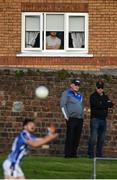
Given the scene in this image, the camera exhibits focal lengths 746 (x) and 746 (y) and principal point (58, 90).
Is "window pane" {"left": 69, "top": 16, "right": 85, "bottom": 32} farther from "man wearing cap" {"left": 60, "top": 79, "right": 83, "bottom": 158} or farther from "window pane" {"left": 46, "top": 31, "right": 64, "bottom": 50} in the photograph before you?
"man wearing cap" {"left": 60, "top": 79, "right": 83, "bottom": 158}

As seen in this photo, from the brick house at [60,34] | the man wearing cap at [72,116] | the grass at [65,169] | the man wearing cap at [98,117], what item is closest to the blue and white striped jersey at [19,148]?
the grass at [65,169]

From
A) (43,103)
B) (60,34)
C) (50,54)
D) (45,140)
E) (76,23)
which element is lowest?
(43,103)

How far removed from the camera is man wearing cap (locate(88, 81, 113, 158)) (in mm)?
19922

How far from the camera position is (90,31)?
78.6 ft

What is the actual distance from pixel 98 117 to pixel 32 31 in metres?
5.30

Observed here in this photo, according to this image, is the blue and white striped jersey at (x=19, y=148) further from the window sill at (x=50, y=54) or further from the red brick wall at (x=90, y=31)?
the window sill at (x=50, y=54)

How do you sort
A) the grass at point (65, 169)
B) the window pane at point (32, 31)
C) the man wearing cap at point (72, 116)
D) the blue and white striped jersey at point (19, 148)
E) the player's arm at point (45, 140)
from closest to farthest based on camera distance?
the player's arm at point (45, 140) < the blue and white striped jersey at point (19, 148) < the grass at point (65, 169) < the man wearing cap at point (72, 116) < the window pane at point (32, 31)

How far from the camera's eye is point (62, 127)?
22.5 m

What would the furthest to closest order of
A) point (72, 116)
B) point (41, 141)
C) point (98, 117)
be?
point (98, 117) → point (72, 116) → point (41, 141)

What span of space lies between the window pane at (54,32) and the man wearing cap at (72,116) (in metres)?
4.62

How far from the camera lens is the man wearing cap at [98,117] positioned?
1992 centimetres

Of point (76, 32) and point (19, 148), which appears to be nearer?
point (19, 148)

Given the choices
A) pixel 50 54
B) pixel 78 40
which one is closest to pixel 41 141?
pixel 50 54

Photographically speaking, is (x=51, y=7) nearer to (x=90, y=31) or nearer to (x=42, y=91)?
(x=90, y=31)
